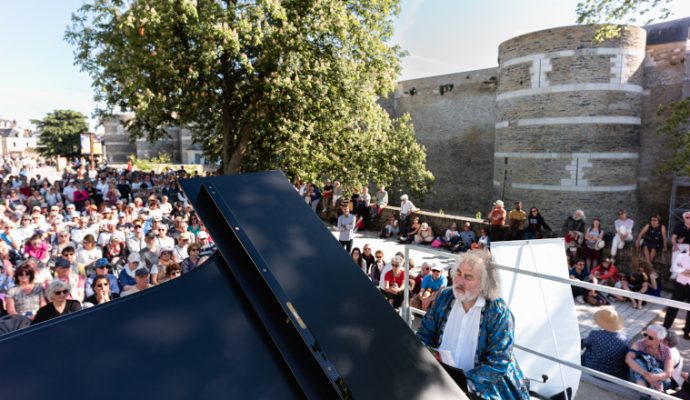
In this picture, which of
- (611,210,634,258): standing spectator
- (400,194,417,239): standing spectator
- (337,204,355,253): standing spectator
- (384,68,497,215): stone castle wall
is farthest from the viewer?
(384,68,497,215): stone castle wall

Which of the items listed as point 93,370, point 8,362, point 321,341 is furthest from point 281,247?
point 8,362

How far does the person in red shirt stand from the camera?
8797 millimetres

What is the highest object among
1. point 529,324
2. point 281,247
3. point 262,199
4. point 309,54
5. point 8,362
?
point 309,54

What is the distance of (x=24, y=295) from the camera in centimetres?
506

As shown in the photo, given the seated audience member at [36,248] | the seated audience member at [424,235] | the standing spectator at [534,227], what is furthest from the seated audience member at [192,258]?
the standing spectator at [534,227]

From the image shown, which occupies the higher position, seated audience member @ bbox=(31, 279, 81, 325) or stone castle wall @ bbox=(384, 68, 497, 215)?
stone castle wall @ bbox=(384, 68, 497, 215)

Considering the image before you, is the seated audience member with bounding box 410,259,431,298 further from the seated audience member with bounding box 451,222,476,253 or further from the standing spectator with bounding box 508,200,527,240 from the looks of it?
the standing spectator with bounding box 508,200,527,240

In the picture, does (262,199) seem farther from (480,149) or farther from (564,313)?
(480,149)

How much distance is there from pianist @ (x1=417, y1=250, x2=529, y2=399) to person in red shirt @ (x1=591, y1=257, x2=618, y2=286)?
25.1 feet

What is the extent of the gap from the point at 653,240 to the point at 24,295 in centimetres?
1189

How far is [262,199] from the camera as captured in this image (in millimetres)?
2463

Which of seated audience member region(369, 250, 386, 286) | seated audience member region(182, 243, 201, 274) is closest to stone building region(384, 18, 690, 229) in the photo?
seated audience member region(369, 250, 386, 286)

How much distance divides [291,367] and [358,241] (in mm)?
11626

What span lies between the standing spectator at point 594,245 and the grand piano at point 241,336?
9.68 metres
